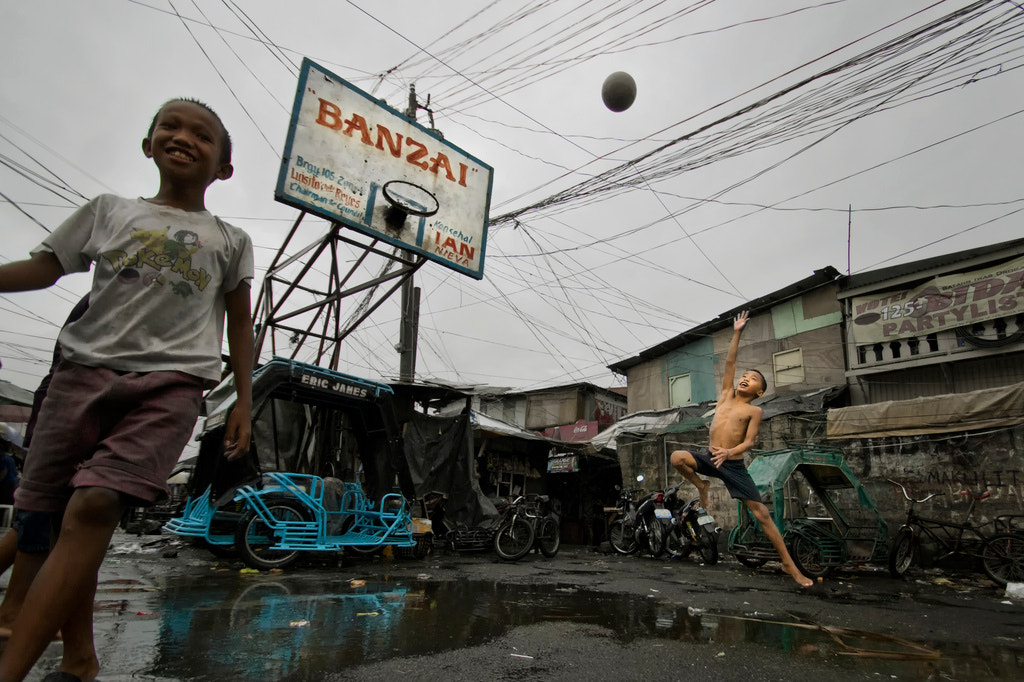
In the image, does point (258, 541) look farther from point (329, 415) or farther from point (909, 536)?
point (909, 536)

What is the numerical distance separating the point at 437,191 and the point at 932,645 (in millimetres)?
8710

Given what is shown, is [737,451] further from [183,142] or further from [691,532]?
[183,142]

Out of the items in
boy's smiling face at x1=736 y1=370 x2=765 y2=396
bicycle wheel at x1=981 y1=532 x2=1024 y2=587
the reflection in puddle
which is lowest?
the reflection in puddle

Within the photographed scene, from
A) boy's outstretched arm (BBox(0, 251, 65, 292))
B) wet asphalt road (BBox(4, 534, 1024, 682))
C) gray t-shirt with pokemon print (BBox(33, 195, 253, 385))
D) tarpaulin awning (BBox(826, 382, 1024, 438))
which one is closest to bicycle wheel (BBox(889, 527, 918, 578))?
wet asphalt road (BBox(4, 534, 1024, 682))

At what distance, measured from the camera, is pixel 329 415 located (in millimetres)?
8344

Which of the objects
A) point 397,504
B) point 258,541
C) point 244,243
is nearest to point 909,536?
point 397,504

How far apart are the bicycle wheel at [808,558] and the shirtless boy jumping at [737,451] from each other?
3.80 feet

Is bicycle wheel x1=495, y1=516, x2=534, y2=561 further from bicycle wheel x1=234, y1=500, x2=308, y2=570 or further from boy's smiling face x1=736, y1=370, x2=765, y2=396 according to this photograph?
boy's smiling face x1=736, y1=370, x2=765, y2=396

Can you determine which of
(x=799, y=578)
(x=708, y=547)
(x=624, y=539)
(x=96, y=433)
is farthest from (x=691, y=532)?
(x=96, y=433)

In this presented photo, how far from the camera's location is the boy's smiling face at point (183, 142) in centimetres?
183

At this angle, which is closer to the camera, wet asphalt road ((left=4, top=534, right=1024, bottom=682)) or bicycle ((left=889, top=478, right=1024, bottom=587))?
wet asphalt road ((left=4, top=534, right=1024, bottom=682))

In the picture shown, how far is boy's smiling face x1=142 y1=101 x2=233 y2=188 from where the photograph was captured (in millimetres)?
1831

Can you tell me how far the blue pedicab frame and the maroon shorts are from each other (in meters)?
4.06

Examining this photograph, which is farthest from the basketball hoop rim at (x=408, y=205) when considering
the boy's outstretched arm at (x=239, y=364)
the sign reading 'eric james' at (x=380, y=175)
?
the boy's outstretched arm at (x=239, y=364)
